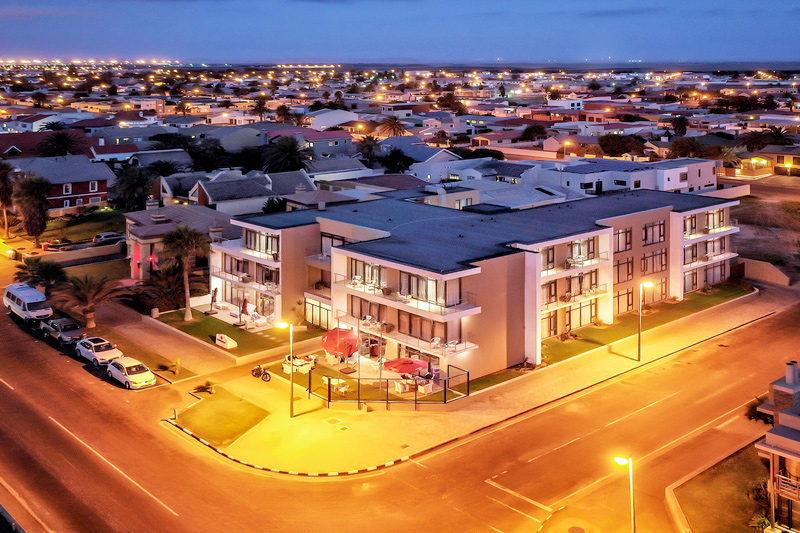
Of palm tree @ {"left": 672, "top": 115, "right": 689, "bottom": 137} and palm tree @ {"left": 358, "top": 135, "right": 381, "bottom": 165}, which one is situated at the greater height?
palm tree @ {"left": 672, "top": 115, "right": 689, "bottom": 137}

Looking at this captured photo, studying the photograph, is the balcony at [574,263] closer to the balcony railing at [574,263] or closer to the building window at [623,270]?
the balcony railing at [574,263]

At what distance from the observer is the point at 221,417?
123 feet

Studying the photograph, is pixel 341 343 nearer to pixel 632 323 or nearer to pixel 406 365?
pixel 406 365

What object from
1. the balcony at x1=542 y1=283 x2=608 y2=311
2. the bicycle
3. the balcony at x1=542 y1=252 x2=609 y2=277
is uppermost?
the balcony at x1=542 y1=252 x2=609 y2=277

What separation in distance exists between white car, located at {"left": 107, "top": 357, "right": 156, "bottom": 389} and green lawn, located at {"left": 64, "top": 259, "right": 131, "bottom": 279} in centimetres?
→ 2340

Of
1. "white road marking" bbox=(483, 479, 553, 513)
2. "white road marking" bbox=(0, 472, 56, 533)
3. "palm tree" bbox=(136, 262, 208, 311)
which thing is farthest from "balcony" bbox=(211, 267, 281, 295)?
"white road marking" bbox=(483, 479, 553, 513)

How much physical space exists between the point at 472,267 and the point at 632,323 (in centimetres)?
1559

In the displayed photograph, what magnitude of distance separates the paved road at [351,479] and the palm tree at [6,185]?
1595 inches

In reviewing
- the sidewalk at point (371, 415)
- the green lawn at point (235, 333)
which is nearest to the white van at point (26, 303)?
the green lawn at point (235, 333)

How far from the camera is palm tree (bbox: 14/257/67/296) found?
56531mm

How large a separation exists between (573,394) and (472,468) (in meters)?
9.92

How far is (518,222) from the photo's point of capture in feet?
174

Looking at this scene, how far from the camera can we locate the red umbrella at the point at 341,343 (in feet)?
136

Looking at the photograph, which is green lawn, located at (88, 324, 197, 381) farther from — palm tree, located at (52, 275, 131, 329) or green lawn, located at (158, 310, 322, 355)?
green lawn, located at (158, 310, 322, 355)
